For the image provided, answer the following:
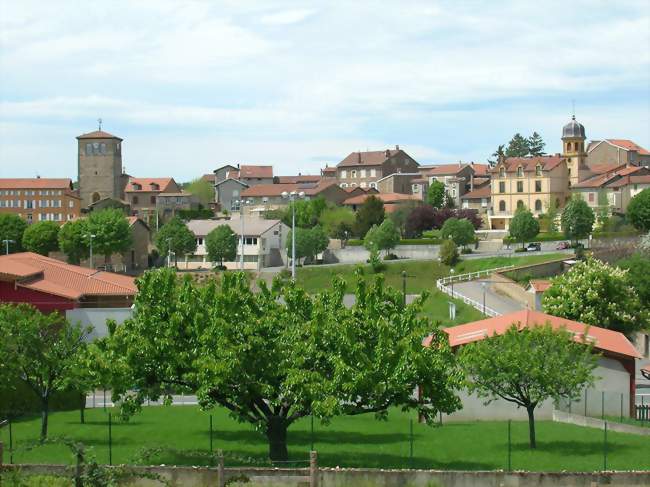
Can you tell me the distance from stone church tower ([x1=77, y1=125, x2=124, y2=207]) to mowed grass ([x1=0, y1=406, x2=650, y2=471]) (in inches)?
4358

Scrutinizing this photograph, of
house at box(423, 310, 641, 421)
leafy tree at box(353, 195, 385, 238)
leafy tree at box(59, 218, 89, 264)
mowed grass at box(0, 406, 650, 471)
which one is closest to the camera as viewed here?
mowed grass at box(0, 406, 650, 471)

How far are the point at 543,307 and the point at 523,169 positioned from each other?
2635 inches

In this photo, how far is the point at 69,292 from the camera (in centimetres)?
6450

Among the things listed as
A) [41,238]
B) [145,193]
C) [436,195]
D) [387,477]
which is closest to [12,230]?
[41,238]

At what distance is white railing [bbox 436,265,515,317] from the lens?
261 ft

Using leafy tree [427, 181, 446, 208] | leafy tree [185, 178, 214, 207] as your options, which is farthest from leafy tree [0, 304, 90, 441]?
leafy tree [185, 178, 214, 207]

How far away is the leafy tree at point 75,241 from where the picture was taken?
376 ft

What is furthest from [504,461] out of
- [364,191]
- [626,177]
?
[364,191]

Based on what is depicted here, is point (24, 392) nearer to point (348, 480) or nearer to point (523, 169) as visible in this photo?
point (348, 480)

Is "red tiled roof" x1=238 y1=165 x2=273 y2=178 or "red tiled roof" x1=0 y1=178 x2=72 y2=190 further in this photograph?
"red tiled roof" x1=238 y1=165 x2=273 y2=178

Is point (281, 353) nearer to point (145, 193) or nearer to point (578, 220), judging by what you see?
point (578, 220)

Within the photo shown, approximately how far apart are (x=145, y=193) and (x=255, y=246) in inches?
1274

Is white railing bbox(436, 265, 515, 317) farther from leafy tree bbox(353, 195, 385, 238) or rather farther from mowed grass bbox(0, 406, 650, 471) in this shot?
mowed grass bbox(0, 406, 650, 471)

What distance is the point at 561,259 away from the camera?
9769 centimetres
